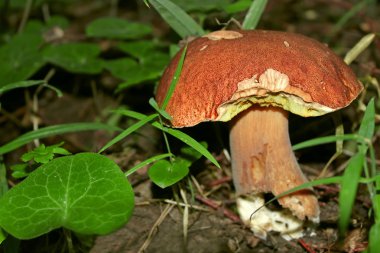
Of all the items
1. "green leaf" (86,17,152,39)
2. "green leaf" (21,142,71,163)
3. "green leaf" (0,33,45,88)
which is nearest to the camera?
"green leaf" (21,142,71,163)

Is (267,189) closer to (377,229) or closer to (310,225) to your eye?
(310,225)

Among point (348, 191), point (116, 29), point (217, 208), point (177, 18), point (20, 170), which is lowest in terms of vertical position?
point (217, 208)

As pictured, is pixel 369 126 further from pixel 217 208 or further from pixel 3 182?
pixel 3 182

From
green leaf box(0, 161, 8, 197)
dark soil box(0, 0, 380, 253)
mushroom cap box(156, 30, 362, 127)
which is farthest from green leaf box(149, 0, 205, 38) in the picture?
green leaf box(0, 161, 8, 197)

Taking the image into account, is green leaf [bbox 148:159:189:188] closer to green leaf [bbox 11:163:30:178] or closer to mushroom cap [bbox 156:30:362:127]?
mushroom cap [bbox 156:30:362:127]

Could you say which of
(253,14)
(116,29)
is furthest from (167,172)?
(116,29)
